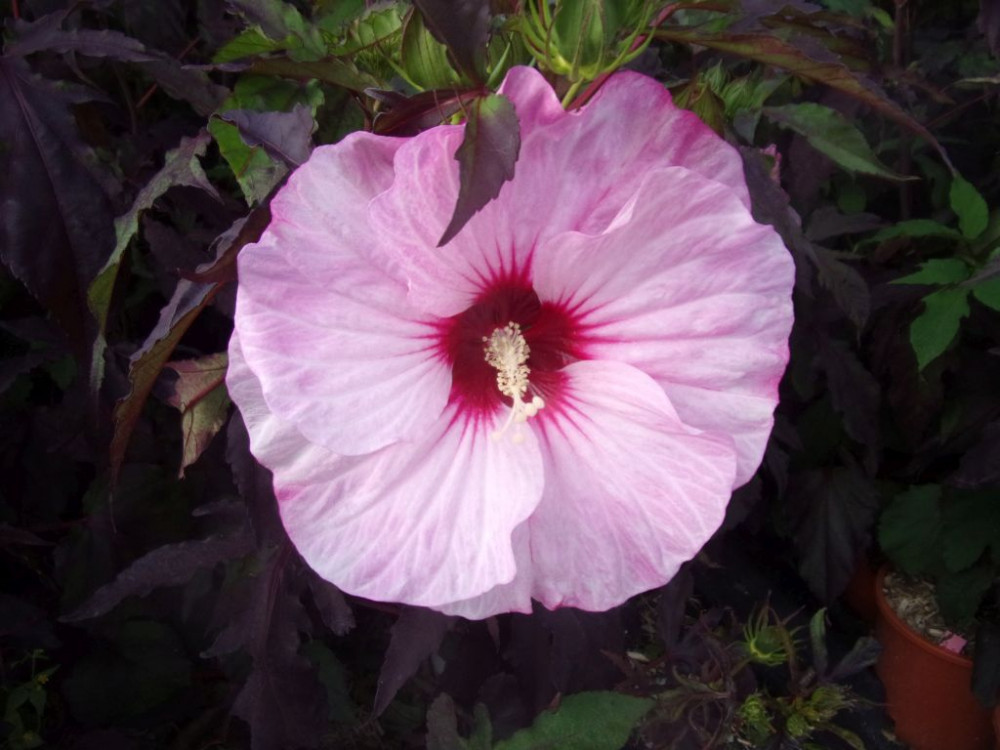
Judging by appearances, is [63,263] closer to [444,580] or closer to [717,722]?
[444,580]

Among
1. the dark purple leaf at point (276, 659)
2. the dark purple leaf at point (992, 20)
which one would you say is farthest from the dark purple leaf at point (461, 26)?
the dark purple leaf at point (992, 20)

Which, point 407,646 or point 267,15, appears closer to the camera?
point 267,15

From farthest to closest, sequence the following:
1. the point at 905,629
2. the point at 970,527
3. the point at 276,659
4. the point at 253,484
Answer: the point at 905,629
the point at 970,527
the point at 276,659
the point at 253,484

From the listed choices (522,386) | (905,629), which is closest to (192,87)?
(522,386)

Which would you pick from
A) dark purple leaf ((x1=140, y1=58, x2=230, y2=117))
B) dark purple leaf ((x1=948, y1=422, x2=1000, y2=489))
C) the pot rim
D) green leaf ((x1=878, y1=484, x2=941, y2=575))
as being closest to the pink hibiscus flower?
dark purple leaf ((x1=140, y1=58, x2=230, y2=117))

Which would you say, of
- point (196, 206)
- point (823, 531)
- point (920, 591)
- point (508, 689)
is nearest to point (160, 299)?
point (196, 206)

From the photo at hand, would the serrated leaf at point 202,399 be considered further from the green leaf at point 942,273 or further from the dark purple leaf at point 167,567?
the green leaf at point 942,273

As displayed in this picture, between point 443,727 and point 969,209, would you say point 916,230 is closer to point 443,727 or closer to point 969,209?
point 969,209
